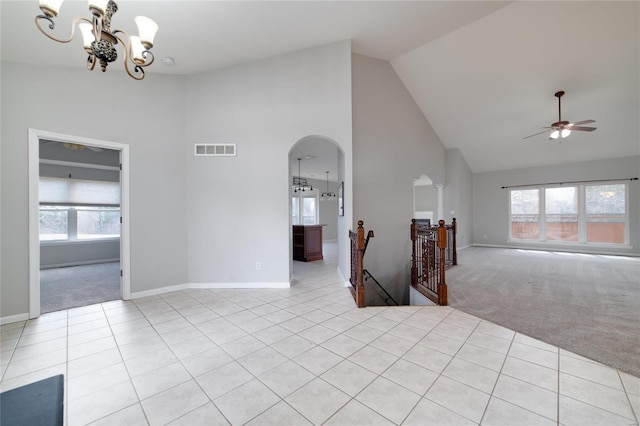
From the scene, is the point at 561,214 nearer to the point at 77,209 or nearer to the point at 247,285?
the point at 247,285

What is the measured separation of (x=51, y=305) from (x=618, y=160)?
1259 centimetres

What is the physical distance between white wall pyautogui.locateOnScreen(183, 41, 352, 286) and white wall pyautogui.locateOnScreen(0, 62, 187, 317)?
0.24 metres

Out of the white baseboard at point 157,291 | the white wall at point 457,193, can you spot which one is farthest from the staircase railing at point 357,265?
the white wall at point 457,193

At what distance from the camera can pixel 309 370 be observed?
76.2 inches

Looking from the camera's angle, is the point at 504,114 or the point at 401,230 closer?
the point at 401,230

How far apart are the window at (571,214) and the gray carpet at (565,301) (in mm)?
1496

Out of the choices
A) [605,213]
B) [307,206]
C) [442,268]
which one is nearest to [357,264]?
[442,268]

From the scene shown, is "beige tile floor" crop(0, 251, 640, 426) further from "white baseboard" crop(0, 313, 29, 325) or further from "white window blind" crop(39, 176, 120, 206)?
"white window blind" crop(39, 176, 120, 206)

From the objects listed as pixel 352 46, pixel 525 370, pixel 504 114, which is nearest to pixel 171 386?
pixel 525 370

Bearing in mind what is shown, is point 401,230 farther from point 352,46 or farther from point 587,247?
point 587,247

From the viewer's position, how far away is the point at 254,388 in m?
1.74

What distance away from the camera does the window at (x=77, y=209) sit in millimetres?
5945

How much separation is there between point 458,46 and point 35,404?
6960mm

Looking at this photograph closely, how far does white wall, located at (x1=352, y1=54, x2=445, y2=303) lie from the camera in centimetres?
471
